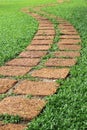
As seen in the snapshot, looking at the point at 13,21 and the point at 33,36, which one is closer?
Answer: the point at 33,36

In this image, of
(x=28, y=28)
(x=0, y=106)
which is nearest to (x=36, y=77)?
(x=0, y=106)

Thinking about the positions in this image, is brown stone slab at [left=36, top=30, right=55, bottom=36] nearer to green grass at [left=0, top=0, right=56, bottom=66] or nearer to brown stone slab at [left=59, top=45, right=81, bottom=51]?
green grass at [left=0, top=0, right=56, bottom=66]

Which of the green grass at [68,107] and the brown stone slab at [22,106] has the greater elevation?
the green grass at [68,107]

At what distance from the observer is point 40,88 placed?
11.9 feet

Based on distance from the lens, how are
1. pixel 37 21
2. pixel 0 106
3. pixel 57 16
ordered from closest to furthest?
pixel 0 106 → pixel 37 21 → pixel 57 16

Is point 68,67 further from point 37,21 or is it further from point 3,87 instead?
point 37,21

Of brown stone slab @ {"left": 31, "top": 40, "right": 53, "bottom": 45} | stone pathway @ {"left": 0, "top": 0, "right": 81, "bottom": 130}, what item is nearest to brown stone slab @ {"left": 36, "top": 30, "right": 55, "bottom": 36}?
stone pathway @ {"left": 0, "top": 0, "right": 81, "bottom": 130}

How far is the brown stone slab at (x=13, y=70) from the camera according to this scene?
4.14 m

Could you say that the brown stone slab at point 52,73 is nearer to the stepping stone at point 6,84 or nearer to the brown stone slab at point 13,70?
the brown stone slab at point 13,70

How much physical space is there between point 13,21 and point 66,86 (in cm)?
496

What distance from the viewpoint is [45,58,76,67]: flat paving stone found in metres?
4.43

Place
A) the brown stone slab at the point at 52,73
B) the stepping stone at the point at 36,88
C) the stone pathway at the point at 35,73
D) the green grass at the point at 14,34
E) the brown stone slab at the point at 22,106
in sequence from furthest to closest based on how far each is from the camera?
the green grass at the point at 14,34 → the brown stone slab at the point at 52,73 → the stepping stone at the point at 36,88 → the stone pathway at the point at 35,73 → the brown stone slab at the point at 22,106

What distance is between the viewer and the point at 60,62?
4.55 m

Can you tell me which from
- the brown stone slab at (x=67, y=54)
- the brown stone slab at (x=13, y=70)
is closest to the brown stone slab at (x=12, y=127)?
the brown stone slab at (x=13, y=70)
